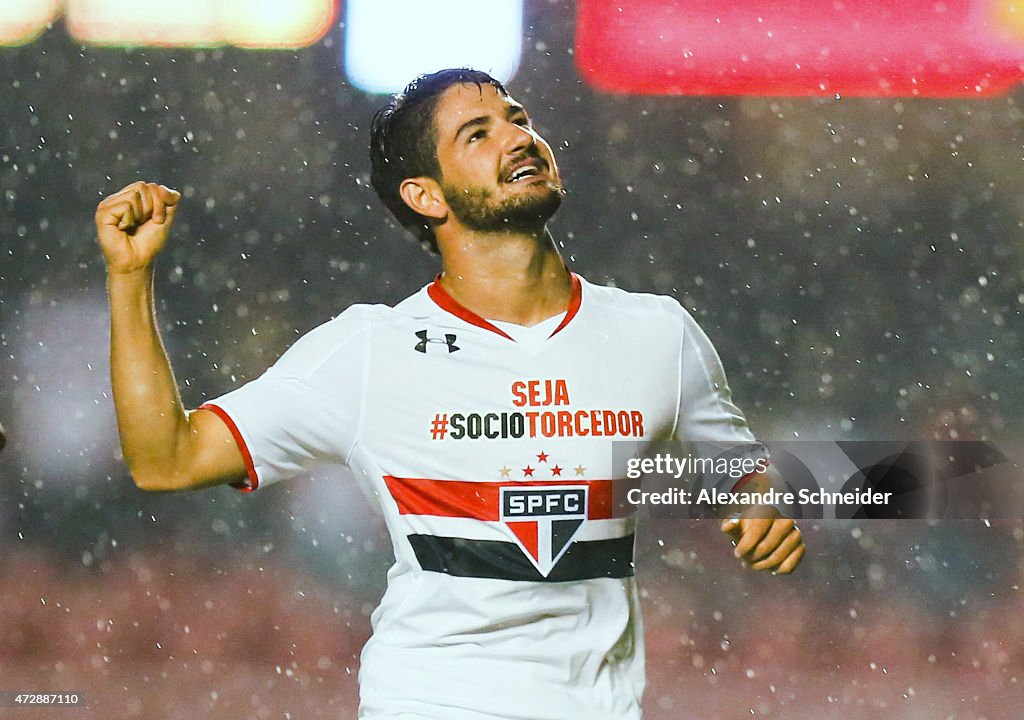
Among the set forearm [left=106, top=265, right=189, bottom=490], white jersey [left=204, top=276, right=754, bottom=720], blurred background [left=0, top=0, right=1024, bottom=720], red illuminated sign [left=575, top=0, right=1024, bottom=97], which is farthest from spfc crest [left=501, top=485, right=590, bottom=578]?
red illuminated sign [left=575, top=0, right=1024, bottom=97]

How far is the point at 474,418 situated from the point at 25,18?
1.29 meters

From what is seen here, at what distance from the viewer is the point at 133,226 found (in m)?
1.30

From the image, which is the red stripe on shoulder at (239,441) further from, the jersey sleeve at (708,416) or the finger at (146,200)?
the jersey sleeve at (708,416)

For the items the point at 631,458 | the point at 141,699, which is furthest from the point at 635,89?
the point at 141,699

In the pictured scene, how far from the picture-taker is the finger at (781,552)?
4.33ft

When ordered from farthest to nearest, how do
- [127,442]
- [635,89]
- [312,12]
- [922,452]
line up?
[635,89] < [312,12] < [922,452] < [127,442]

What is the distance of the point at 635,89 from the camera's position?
2.29 meters

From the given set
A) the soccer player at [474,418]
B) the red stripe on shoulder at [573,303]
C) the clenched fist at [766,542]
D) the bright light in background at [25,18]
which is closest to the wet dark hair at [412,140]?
the soccer player at [474,418]

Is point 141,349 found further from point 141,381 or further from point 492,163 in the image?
point 492,163

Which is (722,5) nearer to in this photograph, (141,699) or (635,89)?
(635,89)

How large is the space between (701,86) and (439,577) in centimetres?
134

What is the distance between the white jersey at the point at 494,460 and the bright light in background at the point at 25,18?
1.08m

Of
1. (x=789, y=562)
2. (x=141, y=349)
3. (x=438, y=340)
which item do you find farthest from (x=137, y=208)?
(x=789, y=562)

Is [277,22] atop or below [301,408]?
atop
